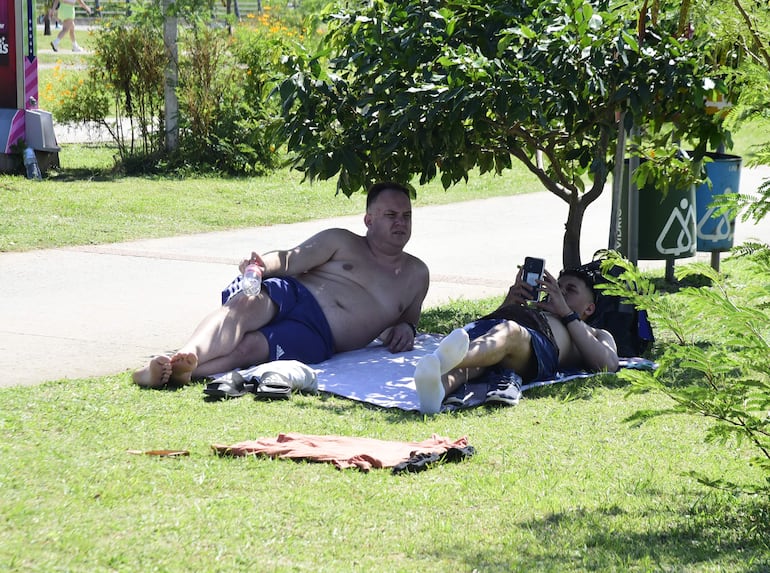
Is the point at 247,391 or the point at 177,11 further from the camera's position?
the point at 177,11

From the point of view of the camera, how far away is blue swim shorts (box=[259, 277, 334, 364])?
6.19 meters

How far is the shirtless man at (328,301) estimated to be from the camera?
6074 mm

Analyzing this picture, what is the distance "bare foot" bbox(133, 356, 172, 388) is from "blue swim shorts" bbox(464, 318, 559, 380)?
1.48 metres

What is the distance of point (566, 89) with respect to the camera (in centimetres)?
636

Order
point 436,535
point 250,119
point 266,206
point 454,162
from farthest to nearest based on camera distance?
point 250,119, point 266,206, point 454,162, point 436,535

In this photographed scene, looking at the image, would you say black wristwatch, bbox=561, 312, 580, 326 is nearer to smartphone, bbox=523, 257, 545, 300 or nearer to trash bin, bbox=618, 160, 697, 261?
smartphone, bbox=523, 257, 545, 300

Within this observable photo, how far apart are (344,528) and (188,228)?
821 centimetres

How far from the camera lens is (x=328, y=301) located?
255 inches

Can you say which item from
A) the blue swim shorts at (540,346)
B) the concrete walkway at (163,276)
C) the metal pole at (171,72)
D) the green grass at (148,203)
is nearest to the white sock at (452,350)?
the blue swim shorts at (540,346)

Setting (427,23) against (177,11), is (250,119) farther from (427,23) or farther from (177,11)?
(427,23)

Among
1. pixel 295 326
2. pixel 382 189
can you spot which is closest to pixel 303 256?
pixel 295 326

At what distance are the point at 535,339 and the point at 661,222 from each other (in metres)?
3.08

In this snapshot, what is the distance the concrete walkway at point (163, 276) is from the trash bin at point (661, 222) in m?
1.14

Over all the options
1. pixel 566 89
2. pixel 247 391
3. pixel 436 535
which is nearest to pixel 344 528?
pixel 436 535
